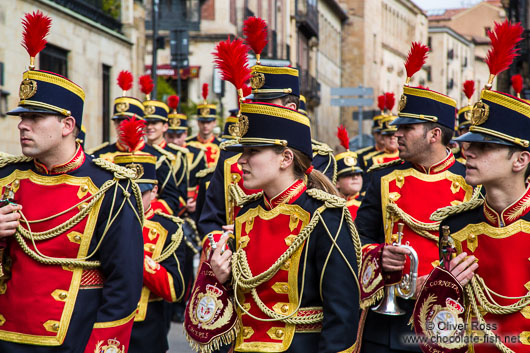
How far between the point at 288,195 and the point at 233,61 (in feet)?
3.46

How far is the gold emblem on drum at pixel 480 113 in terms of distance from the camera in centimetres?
524

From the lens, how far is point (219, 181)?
8.12 meters

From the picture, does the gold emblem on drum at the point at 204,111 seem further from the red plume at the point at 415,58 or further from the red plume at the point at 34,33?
the red plume at the point at 34,33

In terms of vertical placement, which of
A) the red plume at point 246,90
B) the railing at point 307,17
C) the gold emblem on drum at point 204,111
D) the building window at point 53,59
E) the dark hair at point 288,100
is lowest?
the dark hair at point 288,100

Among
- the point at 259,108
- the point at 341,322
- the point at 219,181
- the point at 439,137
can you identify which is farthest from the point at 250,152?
the point at 219,181

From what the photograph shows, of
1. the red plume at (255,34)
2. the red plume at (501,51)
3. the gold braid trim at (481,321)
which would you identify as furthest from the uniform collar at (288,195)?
the red plume at (255,34)

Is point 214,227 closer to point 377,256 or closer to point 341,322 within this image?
point 377,256

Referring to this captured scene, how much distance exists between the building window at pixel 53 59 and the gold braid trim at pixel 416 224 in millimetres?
14065

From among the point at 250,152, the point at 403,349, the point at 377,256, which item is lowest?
the point at 403,349

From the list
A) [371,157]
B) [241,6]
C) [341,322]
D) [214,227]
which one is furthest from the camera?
[241,6]

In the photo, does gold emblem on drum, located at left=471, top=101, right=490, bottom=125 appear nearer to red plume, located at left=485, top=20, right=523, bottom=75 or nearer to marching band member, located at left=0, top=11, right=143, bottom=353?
red plume, located at left=485, top=20, right=523, bottom=75

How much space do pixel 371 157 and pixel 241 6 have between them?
25.4 metres

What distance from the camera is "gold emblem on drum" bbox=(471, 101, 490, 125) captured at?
17.2 feet

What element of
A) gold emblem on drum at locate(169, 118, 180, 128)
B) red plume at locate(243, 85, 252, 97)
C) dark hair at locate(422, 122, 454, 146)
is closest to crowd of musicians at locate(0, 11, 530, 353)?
red plume at locate(243, 85, 252, 97)
